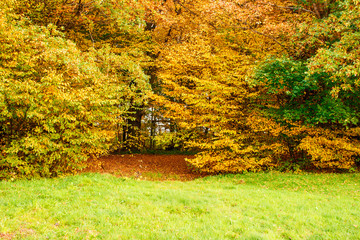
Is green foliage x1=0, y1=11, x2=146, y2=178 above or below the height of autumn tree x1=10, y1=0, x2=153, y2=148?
below

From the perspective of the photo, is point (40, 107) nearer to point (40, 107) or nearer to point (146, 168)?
point (40, 107)

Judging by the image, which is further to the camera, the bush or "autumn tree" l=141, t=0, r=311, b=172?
"autumn tree" l=141, t=0, r=311, b=172

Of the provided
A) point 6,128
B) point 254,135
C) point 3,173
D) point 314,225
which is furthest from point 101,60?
point 314,225

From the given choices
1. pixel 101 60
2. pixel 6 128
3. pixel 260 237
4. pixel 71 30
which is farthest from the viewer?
pixel 71 30

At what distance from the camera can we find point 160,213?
247 inches

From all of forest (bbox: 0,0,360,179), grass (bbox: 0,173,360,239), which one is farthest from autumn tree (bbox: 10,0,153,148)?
grass (bbox: 0,173,360,239)

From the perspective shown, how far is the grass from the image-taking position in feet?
16.9

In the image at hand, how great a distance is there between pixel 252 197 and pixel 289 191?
7.96ft

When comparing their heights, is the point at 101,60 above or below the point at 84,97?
above

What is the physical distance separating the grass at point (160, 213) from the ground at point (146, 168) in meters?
3.82

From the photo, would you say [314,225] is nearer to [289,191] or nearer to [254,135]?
[289,191]

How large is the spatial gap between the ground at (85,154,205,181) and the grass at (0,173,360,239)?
382 centimetres

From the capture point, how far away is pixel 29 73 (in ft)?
29.1

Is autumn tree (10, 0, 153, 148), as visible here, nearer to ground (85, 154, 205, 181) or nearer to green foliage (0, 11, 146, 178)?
ground (85, 154, 205, 181)
